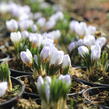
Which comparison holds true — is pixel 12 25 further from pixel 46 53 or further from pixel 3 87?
pixel 3 87

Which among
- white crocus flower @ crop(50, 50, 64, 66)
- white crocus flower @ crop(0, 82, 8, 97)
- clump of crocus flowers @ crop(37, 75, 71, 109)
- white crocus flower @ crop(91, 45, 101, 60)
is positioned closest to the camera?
clump of crocus flowers @ crop(37, 75, 71, 109)

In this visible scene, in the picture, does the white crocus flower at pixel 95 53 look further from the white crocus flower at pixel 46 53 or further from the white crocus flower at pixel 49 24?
the white crocus flower at pixel 49 24

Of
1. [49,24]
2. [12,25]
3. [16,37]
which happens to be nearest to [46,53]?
[16,37]

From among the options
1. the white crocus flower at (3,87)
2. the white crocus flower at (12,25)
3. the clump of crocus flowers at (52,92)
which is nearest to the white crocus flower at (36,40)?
the white crocus flower at (12,25)

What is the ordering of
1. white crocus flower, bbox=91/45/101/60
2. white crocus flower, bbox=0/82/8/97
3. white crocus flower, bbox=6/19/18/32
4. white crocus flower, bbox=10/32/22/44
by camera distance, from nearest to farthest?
1. white crocus flower, bbox=0/82/8/97
2. white crocus flower, bbox=91/45/101/60
3. white crocus flower, bbox=10/32/22/44
4. white crocus flower, bbox=6/19/18/32

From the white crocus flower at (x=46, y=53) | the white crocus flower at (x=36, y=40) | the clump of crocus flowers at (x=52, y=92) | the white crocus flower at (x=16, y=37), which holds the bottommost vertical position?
the clump of crocus flowers at (x=52, y=92)

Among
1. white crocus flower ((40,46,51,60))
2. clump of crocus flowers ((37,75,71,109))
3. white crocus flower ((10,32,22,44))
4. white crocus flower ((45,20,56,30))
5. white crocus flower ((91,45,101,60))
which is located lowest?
clump of crocus flowers ((37,75,71,109))

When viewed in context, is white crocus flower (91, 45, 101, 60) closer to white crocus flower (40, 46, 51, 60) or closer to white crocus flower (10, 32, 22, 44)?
white crocus flower (40, 46, 51, 60)

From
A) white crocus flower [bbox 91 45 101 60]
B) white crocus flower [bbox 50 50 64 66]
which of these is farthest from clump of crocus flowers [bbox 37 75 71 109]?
white crocus flower [bbox 91 45 101 60]

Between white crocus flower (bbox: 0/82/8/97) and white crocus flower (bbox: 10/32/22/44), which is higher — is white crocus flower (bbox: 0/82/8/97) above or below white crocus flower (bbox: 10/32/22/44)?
below

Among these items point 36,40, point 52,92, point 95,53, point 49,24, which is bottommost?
point 52,92
